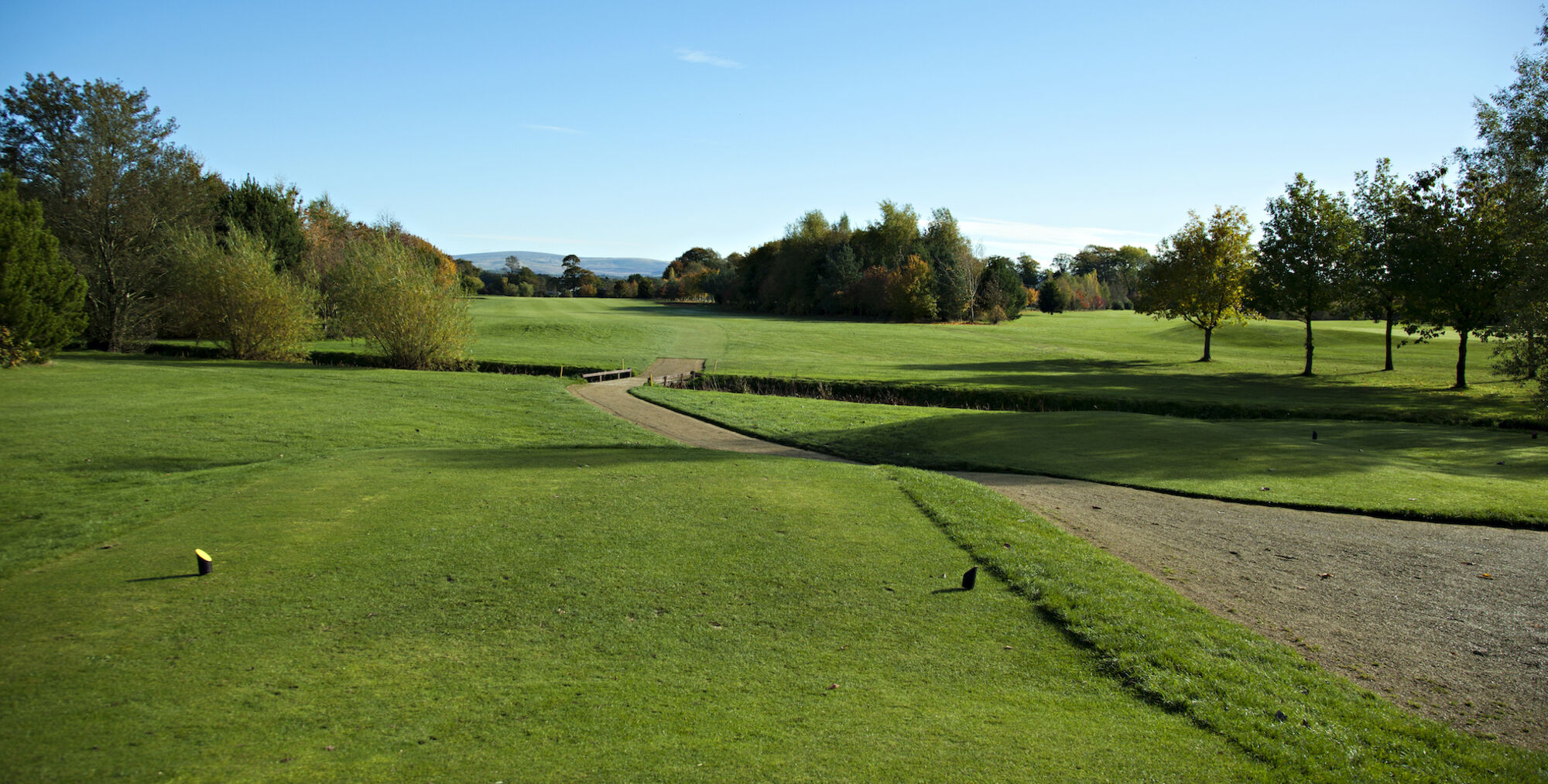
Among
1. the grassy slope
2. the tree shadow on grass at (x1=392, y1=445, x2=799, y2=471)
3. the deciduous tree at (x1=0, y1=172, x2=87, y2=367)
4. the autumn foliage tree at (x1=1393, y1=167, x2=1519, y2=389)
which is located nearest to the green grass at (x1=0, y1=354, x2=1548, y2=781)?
the grassy slope

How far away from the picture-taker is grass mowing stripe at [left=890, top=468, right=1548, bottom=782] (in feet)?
17.0

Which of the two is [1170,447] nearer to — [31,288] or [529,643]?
[529,643]

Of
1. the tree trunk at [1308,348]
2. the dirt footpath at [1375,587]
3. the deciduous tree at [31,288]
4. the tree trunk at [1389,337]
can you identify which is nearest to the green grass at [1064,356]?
the tree trunk at [1389,337]

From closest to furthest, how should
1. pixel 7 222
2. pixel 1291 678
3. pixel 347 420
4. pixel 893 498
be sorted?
pixel 1291 678
pixel 893 498
pixel 347 420
pixel 7 222

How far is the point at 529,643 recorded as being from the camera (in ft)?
20.5

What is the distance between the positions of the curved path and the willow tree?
3347 cm

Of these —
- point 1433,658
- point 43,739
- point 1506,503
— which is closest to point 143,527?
point 43,739

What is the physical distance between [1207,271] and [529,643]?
44914mm

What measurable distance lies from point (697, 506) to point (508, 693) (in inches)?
220

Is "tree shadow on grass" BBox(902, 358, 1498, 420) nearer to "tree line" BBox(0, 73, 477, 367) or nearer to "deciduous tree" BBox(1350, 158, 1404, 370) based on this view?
"deciduous tree" BBox(1350, 158, 1404, 370)

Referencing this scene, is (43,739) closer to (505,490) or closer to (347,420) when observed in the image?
(505,490)

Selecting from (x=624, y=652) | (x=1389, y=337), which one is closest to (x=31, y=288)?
(x=624, y=652)

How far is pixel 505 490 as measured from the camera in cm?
1145

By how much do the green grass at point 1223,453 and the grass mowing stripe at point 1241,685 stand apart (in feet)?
23.6
